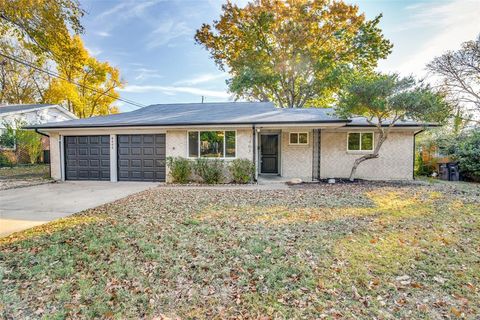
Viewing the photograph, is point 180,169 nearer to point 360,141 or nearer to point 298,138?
point 298,138

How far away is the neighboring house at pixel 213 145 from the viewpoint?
1042 centimetres

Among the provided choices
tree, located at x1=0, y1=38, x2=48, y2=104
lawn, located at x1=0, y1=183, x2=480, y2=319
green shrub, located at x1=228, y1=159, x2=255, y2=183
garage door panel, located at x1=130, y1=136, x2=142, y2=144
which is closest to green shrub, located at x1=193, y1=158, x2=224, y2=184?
green shrub, located at x1=228, y1=159, x2=255, y2=183

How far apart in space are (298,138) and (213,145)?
4095 millimetres

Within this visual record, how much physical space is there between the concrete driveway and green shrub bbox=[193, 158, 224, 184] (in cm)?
266

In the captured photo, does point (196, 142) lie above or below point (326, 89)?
below

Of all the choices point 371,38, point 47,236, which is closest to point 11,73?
point 47,236

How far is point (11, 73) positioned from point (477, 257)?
35.1 metres

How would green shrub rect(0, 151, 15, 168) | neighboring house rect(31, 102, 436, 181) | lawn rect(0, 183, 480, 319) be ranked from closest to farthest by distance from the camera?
lawn rect(0, 183, 480, 319)
neighboring house rect(31, 102, 436, 181)
green shrub rect(0, 151, 15, 168)

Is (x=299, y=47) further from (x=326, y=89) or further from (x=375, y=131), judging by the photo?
(x=375, y=131)

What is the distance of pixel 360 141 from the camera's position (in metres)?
11.3

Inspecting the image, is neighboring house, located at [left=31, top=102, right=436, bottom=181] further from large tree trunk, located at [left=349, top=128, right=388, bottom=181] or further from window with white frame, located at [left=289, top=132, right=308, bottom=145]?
large tree trunk, located at [left=349, top=128, right=388, bottom=181]

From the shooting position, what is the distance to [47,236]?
4.36 metres

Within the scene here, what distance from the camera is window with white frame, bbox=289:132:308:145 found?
1167cm

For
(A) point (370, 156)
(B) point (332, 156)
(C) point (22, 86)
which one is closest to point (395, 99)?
(A) point (370, 156)
